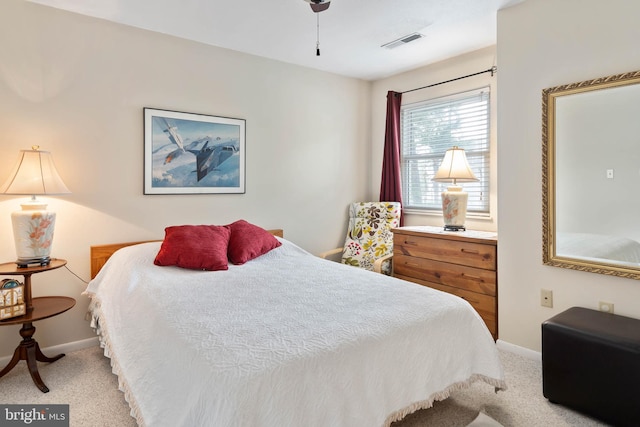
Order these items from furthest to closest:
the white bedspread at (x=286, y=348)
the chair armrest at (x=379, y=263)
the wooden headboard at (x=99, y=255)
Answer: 1. the chair armrest at (x=379, y=263)
2. the wooden headboard at (x=99, y=255)
3. the white bedspread at (x=286, y=348)

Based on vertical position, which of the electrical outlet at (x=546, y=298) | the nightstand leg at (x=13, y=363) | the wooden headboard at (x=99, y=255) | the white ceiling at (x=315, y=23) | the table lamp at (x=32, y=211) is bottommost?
the nightstand leg at (x=13, y=363)

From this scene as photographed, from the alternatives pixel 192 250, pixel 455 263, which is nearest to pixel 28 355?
pixel 192 250

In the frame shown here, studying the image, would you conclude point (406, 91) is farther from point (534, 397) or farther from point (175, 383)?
point (175, 383)

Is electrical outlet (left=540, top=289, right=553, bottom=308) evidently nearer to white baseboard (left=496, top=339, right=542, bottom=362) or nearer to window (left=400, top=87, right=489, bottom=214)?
white baseboard (left=496, top=339, right=542, bottom=362)

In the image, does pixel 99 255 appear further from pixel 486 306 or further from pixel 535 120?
pixel 535 120

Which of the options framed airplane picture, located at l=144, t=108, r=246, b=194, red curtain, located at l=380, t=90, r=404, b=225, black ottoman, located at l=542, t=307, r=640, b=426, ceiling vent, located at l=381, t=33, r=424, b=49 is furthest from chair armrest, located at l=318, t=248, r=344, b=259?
black ottoman, located at l=542, t=307, r=640, b=426

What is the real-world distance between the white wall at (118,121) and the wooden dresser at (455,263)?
1142 mm

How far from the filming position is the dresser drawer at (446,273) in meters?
2.98

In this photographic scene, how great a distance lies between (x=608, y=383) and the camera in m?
1.90

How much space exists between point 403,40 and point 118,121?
249cm

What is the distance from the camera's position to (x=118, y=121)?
9.65 ft

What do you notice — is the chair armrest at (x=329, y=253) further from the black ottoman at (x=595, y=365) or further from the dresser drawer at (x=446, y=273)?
the black ottoman at (x=595, y=365)

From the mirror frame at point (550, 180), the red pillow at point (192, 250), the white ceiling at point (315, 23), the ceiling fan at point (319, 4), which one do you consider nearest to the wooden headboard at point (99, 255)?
the red pillow at point (192, 250)

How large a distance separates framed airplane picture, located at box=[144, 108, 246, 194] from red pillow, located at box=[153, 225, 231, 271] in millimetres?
513
